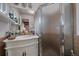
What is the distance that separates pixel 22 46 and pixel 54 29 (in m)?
0.41

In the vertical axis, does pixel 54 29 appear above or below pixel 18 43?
above

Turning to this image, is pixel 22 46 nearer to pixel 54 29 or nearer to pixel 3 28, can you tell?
pixel 3 28

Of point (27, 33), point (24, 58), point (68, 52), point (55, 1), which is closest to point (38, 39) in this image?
point (27, 33)

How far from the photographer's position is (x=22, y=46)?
1232mm

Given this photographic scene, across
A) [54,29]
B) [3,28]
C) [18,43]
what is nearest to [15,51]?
[18,43]

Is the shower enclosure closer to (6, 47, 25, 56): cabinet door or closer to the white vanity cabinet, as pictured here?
the white vanity cabinet

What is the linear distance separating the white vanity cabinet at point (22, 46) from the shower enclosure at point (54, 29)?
0.06 metres

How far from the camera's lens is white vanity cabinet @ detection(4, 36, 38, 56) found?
1.19 meters

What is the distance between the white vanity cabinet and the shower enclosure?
6 cm

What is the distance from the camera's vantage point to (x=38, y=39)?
126 centimetres

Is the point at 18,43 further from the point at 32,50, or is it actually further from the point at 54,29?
the point at 54,29

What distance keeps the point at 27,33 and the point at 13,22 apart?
20 centimetres

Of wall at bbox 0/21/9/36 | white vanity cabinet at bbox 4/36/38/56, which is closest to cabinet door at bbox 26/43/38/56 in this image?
white vanity cabinet at bbox 4/36/38/56

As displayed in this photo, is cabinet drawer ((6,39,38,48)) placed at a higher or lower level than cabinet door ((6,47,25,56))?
higher
